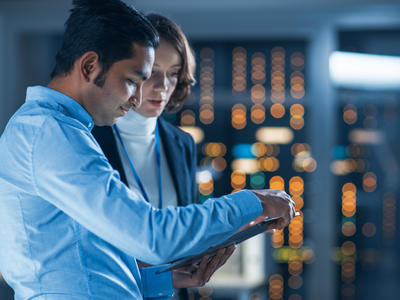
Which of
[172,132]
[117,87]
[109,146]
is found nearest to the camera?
[117,87]

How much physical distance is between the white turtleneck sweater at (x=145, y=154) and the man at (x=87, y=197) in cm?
42

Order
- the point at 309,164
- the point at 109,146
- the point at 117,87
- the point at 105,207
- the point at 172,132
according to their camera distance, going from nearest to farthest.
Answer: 1. the point at 105,207
2. the point at 117,87
3. the point at 109,146
4. the point at 172,132
5. the point at 309,164

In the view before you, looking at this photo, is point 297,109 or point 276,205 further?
point 297,109

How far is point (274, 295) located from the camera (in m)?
3.95

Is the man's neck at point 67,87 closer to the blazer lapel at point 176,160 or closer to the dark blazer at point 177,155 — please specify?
the dark blazer at point 177,155

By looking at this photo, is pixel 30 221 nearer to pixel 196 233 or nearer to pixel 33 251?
pixel 33 251

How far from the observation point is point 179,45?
1323mm

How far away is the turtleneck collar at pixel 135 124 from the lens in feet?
4.26

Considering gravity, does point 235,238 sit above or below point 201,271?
above

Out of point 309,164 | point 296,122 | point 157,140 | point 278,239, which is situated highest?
point 157,140

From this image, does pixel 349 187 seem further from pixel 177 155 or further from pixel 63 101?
pixel 63 101

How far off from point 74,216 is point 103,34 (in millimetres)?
293

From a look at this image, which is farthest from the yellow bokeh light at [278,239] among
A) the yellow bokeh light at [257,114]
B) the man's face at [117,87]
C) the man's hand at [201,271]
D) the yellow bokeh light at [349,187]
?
the man's face at [117,87]

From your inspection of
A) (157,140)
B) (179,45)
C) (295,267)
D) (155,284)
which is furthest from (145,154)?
(295,267)
